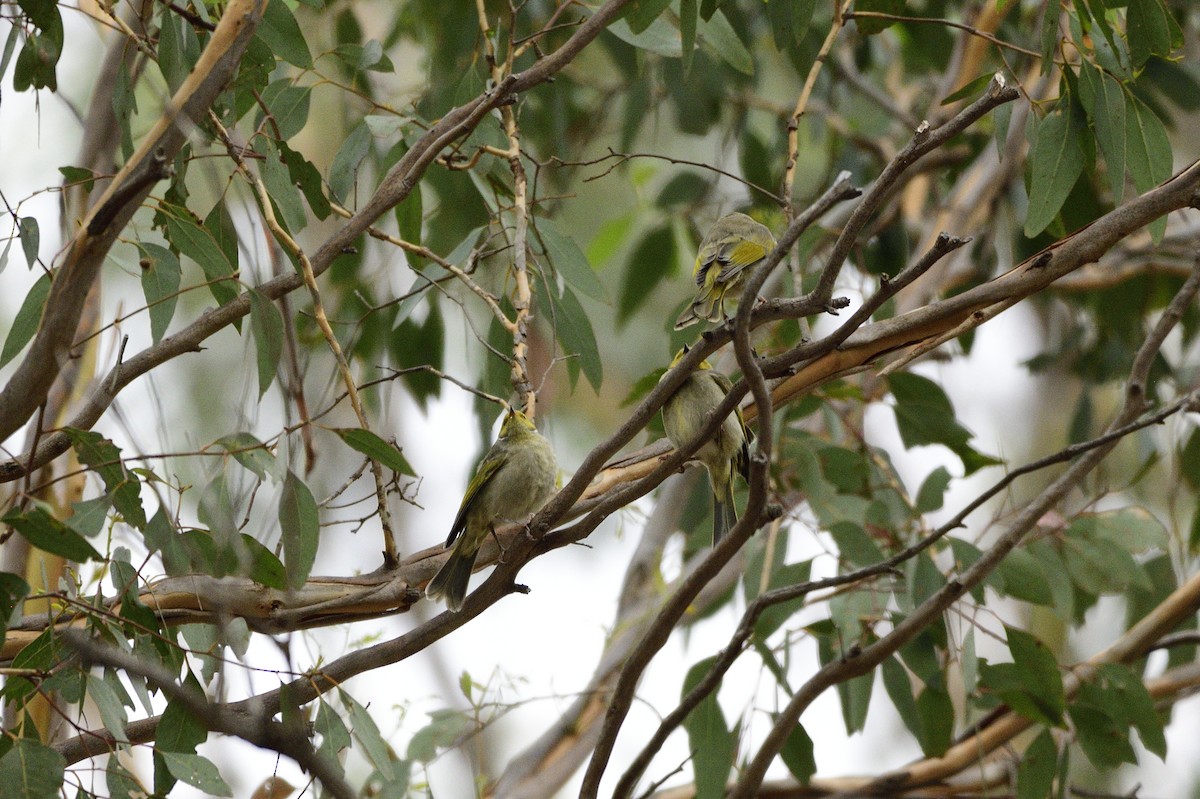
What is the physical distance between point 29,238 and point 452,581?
1.01 m

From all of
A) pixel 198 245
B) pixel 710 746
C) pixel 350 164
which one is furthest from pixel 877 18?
pixel 710 746

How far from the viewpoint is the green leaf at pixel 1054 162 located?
2.31m

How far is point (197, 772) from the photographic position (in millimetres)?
1809

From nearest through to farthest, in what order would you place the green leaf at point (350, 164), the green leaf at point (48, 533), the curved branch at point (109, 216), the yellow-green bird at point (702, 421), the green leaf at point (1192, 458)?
the curved branch at point (109, 216) → the green leaf at point (48, 533) → the yellow-green bird at point (702, 421) → the green leaf at point (350, 164) → the green leaf at point (1192, 458)

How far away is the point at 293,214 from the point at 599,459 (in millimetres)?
927

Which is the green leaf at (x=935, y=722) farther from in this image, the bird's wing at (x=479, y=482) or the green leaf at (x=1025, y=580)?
the bird's wing at (x=479, y=482)

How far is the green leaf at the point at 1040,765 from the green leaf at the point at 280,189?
7.33 feet

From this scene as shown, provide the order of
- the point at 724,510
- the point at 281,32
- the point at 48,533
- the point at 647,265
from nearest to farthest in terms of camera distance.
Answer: the point at 48,533 → the point at 281,32 → the point at 724,510 → the point at 647,265

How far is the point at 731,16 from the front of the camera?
370 centimetres

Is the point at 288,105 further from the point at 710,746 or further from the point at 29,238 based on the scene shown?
the point at 710,746

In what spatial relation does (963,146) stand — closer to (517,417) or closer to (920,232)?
(920,232)

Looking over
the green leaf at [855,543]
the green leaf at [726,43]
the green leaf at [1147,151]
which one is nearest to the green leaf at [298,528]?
the green leaf at [855,543]

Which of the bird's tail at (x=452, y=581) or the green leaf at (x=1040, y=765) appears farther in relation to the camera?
the green leaf at (x=1040, y=765)

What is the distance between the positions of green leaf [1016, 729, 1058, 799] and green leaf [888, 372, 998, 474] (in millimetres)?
731
